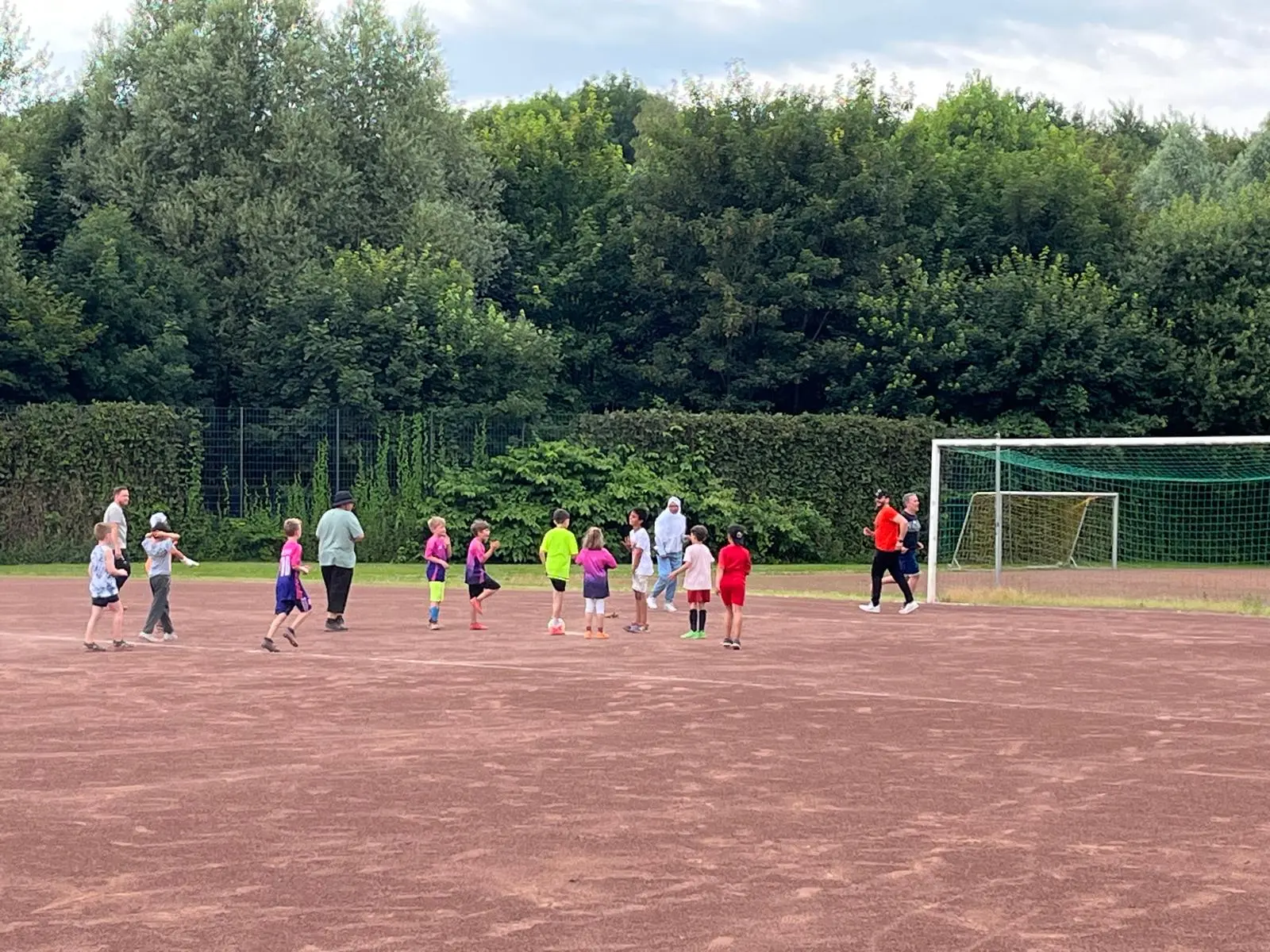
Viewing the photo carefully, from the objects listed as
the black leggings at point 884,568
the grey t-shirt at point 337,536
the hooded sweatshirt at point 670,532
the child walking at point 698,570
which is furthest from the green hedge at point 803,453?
the child walking at point 698,570

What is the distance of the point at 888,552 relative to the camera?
24.7 meters

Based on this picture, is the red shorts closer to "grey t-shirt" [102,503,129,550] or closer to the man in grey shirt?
the man in grey shirt

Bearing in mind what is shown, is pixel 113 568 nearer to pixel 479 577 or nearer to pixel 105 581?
pixel 105 581

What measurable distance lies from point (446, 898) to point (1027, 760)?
5.33 m

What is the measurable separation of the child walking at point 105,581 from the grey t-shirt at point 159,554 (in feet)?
1.95

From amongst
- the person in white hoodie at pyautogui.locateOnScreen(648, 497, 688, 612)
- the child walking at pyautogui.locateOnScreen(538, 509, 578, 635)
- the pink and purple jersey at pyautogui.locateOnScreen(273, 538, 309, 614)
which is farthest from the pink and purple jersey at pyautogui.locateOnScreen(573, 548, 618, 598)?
the pink and purple jersey at pyautogui.locateOnScreen(273, 538, 309, 614)

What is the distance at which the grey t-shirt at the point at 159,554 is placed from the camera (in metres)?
19.6

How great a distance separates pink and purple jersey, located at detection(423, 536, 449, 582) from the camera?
22.0 m

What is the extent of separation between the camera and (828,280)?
46.4 metres

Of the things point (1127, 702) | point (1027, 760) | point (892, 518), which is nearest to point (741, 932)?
point (1027, 760)

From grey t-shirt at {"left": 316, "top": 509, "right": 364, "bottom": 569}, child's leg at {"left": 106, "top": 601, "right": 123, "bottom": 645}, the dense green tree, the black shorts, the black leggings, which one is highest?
the dense green tree

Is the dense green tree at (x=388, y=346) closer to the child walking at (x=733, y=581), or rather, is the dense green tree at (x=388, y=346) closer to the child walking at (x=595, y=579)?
the child walking at (x=595, y=579)

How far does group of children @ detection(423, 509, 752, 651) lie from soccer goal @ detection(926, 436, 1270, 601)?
1706 centimetres

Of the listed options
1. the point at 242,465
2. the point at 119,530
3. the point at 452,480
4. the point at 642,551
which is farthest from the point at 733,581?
the point at 242,465
